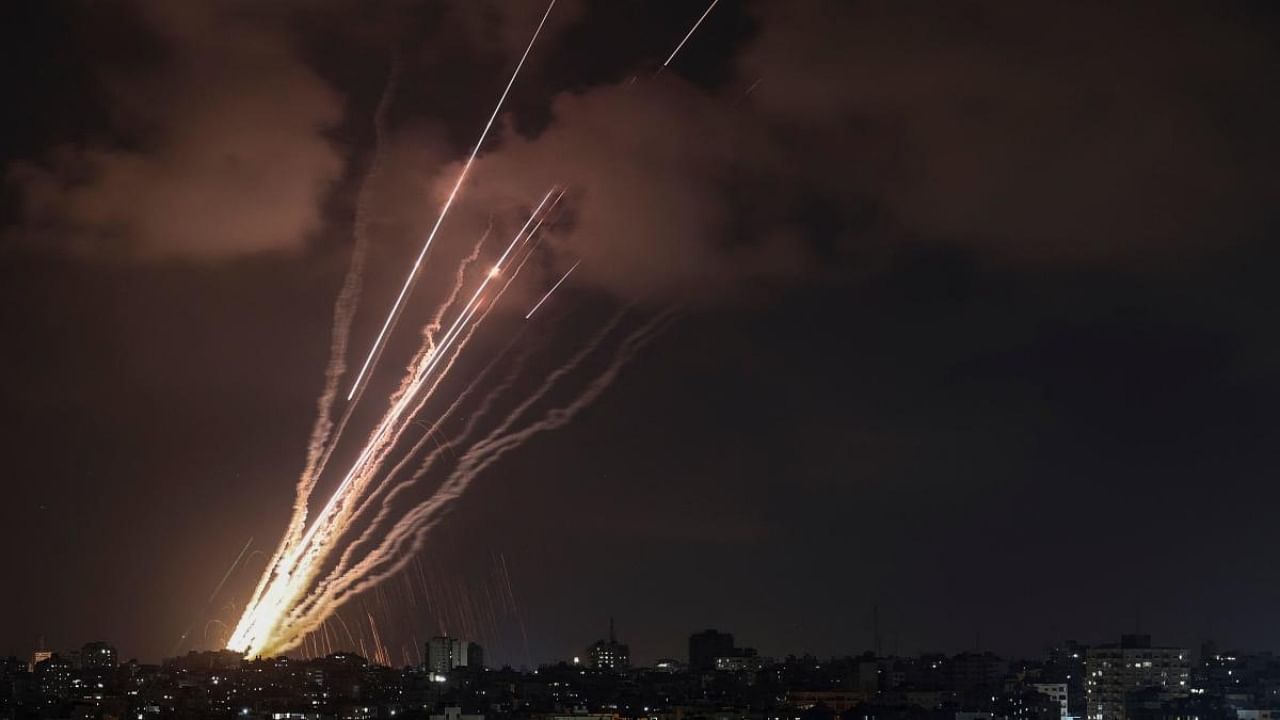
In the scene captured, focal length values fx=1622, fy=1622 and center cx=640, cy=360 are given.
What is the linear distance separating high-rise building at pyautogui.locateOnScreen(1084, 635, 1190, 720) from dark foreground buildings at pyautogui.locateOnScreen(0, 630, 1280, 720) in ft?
0.23

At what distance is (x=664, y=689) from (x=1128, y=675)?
66.4ft

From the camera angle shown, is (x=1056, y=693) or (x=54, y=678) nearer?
(x=54, y=678)

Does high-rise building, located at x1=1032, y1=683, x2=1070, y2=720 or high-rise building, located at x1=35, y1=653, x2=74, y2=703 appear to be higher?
high-rise building, located at x1=35, y1=653, x2=74, y2=703

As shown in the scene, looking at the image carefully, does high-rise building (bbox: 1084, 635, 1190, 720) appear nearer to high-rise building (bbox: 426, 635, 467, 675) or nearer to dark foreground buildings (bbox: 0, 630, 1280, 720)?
dark foreground buildings (bbox: 0, 630, 1280, 720)

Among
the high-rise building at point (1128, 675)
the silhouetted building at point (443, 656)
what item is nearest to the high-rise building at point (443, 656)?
the silhouetted building at point (443, 656)

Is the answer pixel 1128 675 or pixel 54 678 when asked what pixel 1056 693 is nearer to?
pixel 1128 675

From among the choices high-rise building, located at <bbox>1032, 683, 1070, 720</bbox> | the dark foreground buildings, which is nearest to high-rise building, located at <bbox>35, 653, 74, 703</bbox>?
the dark foreground buildings

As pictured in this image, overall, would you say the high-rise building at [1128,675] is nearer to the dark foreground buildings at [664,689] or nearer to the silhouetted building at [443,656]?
the dark foreground buildings at [664,689]

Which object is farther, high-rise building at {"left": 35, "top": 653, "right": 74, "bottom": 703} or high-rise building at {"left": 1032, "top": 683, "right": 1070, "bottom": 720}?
high-rise building at {"left": 1032, "top": 683, "right": 1070, "bottom": 720}

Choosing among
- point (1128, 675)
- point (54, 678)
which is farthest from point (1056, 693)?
point (54, 678)

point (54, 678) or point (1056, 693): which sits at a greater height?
point (54, 678)

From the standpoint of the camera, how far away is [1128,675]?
230ft

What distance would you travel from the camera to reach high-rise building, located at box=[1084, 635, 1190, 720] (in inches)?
2726

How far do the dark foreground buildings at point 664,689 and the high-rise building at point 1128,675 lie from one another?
7cm
